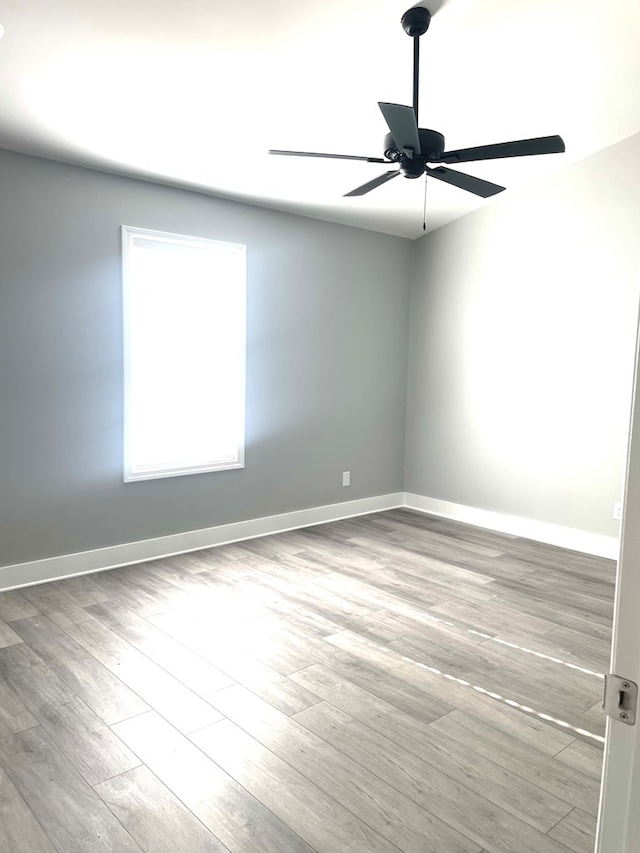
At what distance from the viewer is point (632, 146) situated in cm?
423

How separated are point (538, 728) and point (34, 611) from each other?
253 centimetres

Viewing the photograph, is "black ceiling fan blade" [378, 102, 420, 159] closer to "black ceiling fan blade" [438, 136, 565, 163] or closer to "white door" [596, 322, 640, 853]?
"black ceiling fan blade" [438, 136, 565, 163]

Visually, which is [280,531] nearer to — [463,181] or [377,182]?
[377,182]

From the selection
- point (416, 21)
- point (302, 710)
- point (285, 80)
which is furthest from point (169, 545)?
point (416, 21)

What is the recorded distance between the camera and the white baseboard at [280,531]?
3748 millimetres

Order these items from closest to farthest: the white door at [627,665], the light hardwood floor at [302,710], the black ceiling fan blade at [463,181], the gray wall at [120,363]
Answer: the white door at [627,665] < the light hardwood floor at [302,710] < the black ceiling fan blade at [463,181] < the gray wall at [120,363]

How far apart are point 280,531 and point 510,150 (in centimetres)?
328

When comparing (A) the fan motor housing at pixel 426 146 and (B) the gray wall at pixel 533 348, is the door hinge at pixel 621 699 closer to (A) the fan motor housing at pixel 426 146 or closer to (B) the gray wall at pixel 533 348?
(A) the fan motor housing at pixel 426 146

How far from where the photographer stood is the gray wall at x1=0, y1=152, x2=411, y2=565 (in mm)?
3559

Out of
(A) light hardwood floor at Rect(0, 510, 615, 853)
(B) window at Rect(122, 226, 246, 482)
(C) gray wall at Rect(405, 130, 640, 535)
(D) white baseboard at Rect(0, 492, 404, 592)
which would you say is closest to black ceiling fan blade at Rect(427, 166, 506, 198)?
(C) gray wall at Rect(405, 130, 640, 535)

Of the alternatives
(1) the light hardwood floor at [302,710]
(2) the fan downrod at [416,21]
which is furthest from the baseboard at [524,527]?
(2) the fan downrod at [416,21]

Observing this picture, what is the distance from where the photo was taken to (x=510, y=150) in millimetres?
2543

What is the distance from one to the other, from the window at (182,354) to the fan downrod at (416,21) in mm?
2026

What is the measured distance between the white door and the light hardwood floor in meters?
1.25
